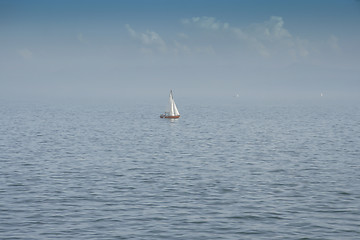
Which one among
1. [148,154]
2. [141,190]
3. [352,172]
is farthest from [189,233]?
[148,154]

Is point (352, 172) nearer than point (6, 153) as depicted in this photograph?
Yes

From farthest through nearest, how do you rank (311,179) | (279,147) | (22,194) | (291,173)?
(279,147) → (291,173) → (311,179) → (22,194)

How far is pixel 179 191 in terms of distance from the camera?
147 ft

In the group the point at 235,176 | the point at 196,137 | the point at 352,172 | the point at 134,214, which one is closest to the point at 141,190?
the point at 134,214

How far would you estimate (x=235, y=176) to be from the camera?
52250mm

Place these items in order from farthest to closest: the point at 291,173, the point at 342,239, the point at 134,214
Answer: the point at 291,173 < the point at 134,214 < the point at 342,239

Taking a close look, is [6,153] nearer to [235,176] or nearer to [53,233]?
[235,176]

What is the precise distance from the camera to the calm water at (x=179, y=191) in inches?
1334

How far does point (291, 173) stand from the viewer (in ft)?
177

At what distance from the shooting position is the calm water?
3388 cm

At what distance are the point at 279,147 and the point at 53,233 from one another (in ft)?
165

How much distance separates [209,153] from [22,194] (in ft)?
107

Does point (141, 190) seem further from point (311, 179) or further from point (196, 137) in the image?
point (196, 137)

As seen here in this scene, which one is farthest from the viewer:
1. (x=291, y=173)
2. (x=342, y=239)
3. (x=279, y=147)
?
(x=279, y=147)
